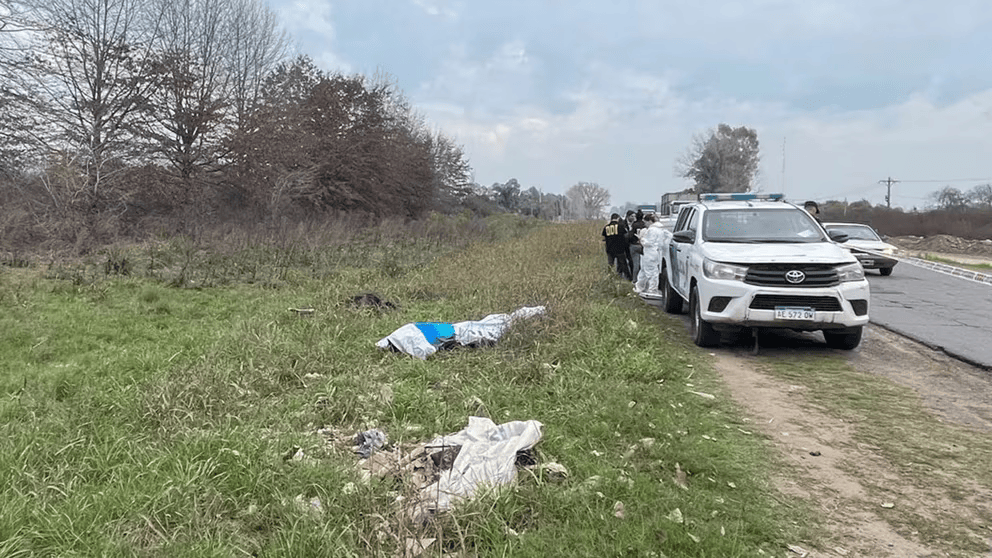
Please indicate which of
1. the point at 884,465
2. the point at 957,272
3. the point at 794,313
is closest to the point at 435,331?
the point at 794,313

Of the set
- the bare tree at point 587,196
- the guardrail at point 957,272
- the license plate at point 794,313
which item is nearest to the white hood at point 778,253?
the license plate at point 794,313

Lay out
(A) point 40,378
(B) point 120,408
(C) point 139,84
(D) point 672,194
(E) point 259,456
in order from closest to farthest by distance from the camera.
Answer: (E) point 259,456
(B) point 120,408
(A) point 40,378
(C) point 139,84
(D) point 672,194

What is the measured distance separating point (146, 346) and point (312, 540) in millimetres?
5288

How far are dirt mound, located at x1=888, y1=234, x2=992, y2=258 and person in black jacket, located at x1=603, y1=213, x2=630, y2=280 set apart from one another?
2929 cm

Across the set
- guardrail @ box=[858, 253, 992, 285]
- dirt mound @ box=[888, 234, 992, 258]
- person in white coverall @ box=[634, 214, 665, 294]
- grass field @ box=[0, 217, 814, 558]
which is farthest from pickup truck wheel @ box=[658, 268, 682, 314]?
dirt mound @ box=[888, 234, 992, 258]

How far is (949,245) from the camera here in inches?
1394

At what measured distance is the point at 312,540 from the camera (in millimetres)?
2875

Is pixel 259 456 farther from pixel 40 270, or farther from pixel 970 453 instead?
pixel 40 270

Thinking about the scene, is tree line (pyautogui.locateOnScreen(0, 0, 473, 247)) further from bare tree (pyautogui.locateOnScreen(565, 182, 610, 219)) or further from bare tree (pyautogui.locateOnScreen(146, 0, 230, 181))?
bare tree (pyautogui.locateOnScreen(565, 182, 610, 219))

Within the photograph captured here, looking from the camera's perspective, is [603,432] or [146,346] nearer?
[603,432]

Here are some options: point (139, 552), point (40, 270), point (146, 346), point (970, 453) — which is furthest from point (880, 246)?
point (40, 270)

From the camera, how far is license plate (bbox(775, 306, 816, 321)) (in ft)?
22.3

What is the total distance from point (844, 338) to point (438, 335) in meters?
4.96

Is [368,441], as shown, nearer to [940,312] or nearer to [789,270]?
[789,270]
